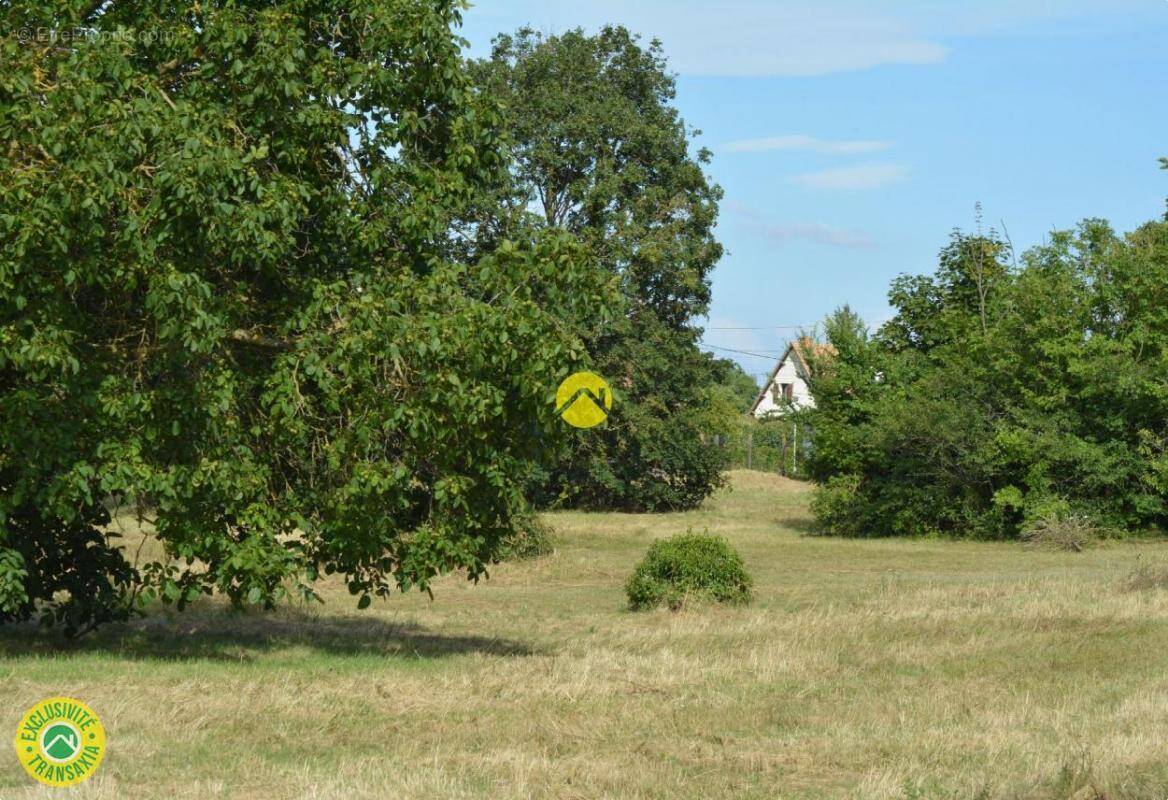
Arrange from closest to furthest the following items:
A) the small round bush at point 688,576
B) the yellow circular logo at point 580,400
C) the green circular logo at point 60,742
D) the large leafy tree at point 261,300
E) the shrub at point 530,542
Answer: the green circular logo at point 60,742
the large leafy tree at point 261,300
the yellow circular logo at point 580,400
the small round bush at point 688,576
the shrub at point 530,542

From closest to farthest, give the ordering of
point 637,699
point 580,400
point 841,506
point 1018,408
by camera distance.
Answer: point 637,699
point 580,400
point 1018,408
point 841,506

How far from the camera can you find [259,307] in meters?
13.3

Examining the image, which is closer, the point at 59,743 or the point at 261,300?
the point at 59,743

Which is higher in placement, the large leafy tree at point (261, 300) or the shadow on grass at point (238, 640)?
the large leafy tree at point (261, 300)

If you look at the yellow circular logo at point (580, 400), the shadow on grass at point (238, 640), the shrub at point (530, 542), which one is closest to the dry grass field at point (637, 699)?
the shadow on grass at point (238, 640)

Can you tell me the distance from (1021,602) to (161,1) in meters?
13.1

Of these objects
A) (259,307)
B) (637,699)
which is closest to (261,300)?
(259,307)

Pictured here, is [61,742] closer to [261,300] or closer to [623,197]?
[261,300]

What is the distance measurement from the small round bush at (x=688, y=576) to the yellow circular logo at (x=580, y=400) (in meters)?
9.04

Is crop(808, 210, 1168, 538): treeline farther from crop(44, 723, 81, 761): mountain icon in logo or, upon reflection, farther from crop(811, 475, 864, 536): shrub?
crop(44, 723, 81, 761): mountain icon in logo

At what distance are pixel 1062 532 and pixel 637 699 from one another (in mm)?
25448

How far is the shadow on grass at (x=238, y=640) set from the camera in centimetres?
1467

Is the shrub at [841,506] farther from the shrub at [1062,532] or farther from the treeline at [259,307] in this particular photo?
the treeline at [259,307]

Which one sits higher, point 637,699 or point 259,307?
point 259,307
